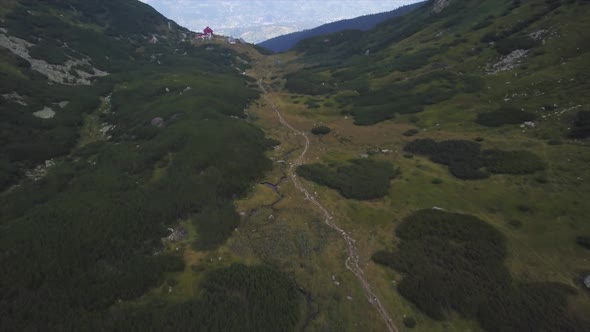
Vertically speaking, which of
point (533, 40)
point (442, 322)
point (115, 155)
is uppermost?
point (533, 40)

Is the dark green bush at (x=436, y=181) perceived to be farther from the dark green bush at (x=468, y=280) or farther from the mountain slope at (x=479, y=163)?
the dark green bush at (x=468, y=280)

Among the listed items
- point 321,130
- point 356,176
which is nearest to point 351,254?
point 356,176

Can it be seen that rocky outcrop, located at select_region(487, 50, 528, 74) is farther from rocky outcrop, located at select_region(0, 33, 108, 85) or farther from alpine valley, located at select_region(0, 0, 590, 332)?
rocky outcrop, located at select_region(0, 33, 108, 85)

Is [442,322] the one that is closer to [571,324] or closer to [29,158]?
[571,324]

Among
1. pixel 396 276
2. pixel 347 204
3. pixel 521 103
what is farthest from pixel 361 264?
pixel 521 103

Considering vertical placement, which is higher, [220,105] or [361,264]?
[220,105]

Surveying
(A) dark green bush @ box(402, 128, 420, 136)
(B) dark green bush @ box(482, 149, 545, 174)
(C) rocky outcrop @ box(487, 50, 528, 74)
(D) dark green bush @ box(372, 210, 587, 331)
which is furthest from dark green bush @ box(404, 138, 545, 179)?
(C) rocky outcrop @ box(487, 50, 528, 74)

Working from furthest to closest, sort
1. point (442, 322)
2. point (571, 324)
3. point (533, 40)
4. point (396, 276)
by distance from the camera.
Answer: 1. point (533, 40)
2. point (396, 276)
3. point (442, 322)
4. point (571, 324)
